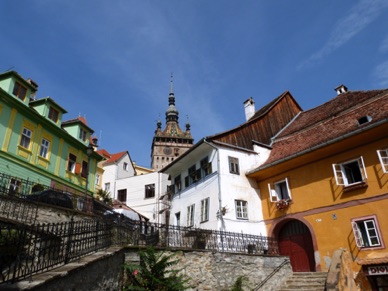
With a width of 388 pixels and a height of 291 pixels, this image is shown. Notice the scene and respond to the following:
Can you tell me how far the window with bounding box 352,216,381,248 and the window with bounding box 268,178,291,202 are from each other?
191 inches

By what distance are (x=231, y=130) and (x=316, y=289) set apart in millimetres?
11958

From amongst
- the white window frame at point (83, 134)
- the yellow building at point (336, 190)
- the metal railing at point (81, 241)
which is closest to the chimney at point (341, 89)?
the yellow building at point (336, 190)

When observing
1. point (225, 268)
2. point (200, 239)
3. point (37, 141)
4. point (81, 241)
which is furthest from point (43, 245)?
point (37, 141)

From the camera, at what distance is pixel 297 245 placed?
1847 cm

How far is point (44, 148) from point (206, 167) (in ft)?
37.7

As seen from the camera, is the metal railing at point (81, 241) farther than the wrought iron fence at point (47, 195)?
No

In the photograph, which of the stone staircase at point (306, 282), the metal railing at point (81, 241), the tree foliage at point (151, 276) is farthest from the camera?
the stone staircase at point (306, 282)

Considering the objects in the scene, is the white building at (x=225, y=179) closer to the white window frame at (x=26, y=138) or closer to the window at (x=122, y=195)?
the white window frame at (x=26, y=138)

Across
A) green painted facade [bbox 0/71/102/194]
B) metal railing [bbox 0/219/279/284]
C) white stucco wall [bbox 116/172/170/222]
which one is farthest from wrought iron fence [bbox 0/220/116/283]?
white stucco wall [bbox 116/172/170/222]

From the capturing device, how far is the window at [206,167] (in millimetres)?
21630

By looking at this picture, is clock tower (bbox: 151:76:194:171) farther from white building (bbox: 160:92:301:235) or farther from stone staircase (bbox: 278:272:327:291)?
stone staircase (bbox: 278:272:327:291)

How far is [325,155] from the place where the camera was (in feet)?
58.6

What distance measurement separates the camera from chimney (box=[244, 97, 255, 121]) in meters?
29.2

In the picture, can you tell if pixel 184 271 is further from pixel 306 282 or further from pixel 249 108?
pixel 249 108
